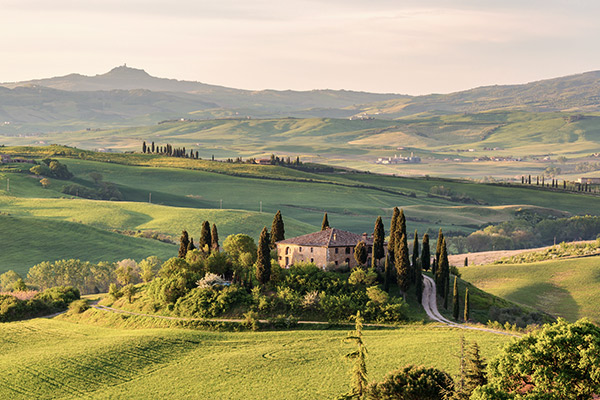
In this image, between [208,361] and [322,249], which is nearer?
[208,361]

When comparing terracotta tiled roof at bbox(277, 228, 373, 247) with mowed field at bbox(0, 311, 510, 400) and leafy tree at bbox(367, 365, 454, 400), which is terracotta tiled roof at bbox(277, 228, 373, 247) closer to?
mowed field at bbox(0, 311, 510, 400)

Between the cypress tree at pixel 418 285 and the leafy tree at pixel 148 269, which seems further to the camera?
the leafy tree at pixel 148 269

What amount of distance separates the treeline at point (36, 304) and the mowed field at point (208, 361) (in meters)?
15.2

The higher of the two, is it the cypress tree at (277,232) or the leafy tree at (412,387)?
the cypress tree at (277,232)

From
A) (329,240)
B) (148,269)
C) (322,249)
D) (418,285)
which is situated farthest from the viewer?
(148,269)

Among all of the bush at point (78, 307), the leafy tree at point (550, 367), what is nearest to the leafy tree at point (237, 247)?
the bush at point (78, 307)

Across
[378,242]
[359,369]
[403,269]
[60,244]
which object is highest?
[359,369]

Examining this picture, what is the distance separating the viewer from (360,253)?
9350 cm

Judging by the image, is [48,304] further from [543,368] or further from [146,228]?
[146,228]

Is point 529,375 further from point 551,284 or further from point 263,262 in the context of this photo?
point 551,284

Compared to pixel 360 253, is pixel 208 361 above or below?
below

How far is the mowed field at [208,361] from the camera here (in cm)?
6019

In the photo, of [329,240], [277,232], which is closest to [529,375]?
[329,240]

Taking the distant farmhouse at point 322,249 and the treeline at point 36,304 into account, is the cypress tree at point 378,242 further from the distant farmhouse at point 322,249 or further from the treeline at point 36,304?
the treeline at point 36,304
